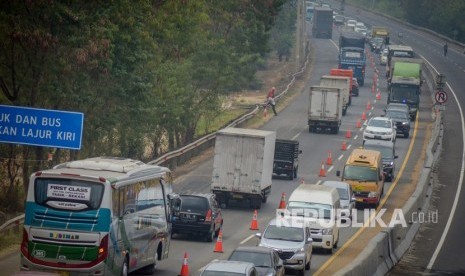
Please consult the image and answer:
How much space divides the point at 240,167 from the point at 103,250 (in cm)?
1964

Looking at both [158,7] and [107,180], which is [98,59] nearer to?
[158,7]

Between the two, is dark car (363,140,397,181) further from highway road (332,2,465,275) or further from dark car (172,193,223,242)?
dark car (172,193,223,242)

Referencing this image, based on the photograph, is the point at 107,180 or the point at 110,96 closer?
the point at 107,180

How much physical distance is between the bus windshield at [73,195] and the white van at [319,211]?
11.9 metres

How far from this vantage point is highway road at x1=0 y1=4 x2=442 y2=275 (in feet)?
117

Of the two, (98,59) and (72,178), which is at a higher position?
(98,59)

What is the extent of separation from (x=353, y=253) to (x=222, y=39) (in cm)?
3656

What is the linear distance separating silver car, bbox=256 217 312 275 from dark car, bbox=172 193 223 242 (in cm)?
372

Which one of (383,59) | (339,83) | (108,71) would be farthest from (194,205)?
(383,59)

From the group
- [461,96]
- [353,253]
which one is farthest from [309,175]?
[461,96]

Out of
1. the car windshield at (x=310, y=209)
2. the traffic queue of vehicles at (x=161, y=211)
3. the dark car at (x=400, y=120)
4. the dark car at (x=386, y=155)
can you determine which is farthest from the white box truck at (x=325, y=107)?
the car windshield at (x=310, y=209)

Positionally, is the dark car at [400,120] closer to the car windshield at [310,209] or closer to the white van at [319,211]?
the white van at [319,211]

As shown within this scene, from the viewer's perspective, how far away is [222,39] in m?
Answer: 72.6

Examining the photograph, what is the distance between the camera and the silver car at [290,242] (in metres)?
32.3
